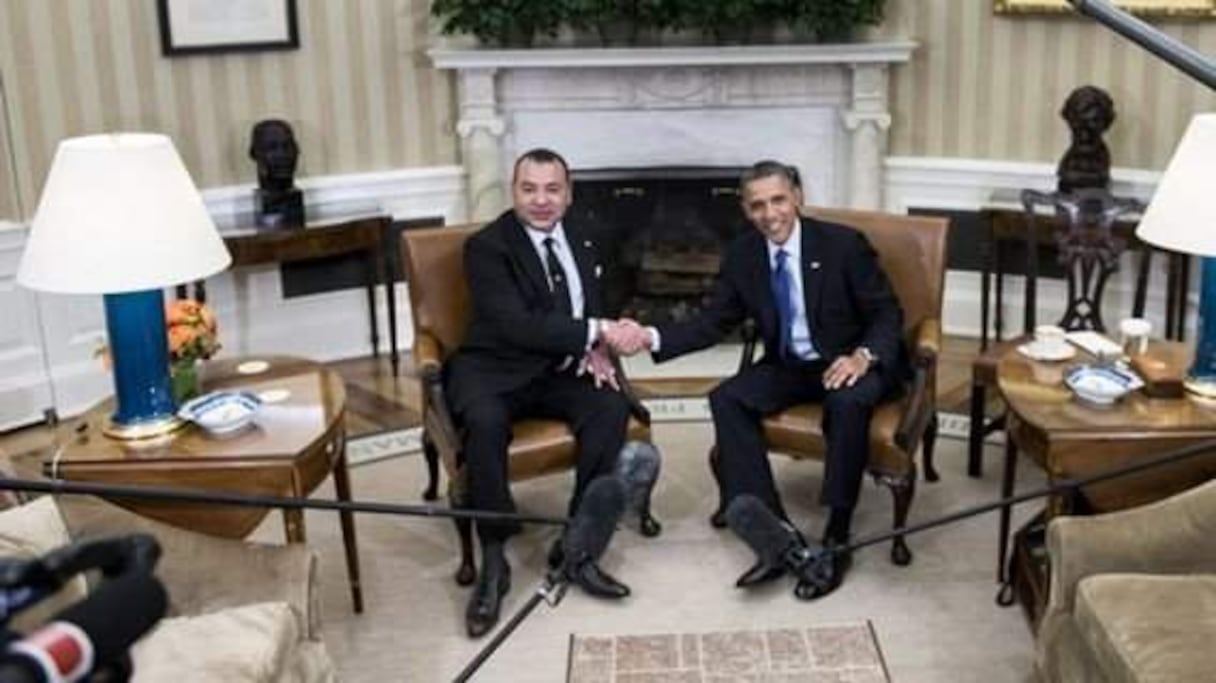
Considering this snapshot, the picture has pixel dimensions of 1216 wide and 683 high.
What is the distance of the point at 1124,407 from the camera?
3150 millimetres

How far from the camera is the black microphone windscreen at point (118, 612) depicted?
31.7 inches

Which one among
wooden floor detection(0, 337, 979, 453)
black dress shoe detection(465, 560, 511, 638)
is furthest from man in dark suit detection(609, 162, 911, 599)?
wooden floor detection(0, 337, 979, 453)

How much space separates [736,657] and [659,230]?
2.86 m

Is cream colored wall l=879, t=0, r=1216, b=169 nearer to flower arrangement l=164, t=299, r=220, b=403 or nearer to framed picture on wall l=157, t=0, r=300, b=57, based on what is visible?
framed picture on wall l=157, t=0, r=300, b=57

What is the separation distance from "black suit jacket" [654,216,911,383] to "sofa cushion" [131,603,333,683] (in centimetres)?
158

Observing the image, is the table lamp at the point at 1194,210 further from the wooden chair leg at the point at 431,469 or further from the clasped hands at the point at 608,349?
the wooden chair leg at the point at 431,469

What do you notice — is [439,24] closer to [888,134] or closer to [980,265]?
[888,134]

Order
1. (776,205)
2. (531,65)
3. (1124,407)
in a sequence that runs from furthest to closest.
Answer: (531,65)
(776,205)
(1124,407)

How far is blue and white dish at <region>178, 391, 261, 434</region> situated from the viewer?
120 inches

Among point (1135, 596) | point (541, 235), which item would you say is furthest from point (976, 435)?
point (1135, 596)

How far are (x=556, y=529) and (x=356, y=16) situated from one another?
253cm

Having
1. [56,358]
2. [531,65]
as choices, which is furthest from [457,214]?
[56,358]

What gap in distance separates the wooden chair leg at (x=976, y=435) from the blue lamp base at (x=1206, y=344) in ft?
2.78

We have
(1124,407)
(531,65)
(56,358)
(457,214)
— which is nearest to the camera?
(1124,407)
